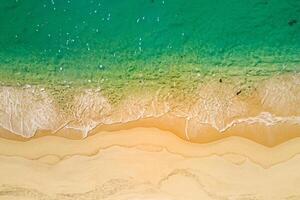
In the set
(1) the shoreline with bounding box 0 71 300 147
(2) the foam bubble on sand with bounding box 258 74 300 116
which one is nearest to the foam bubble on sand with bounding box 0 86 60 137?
(1) the shoreline with bounding box 0 71 300 147

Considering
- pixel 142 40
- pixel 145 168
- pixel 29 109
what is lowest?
pixel 145 168

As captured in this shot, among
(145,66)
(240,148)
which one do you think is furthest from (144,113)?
(240,148)

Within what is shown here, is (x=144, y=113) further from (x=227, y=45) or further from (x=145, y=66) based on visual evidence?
(x=227, y=45)

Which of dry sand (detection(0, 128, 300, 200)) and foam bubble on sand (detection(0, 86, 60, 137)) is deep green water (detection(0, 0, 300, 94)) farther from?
dry sand (detection(0, 128, 300, 200))

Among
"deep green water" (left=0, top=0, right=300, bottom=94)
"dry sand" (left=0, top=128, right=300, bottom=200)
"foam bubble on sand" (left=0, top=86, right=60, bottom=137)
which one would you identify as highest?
"deep green water" (left=0, top=0, right=300, bottom=94)

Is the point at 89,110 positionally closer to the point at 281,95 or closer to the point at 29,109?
the point at 29,109

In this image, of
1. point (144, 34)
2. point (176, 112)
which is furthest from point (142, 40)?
point (176, 112)
